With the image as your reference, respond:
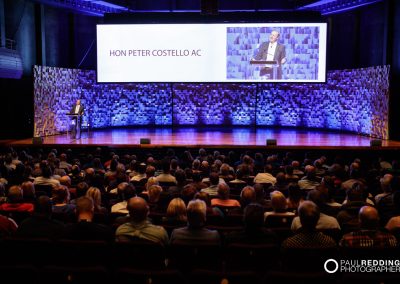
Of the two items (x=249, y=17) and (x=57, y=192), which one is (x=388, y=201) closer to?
(x=57, y=192)

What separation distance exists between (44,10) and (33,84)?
108 inches

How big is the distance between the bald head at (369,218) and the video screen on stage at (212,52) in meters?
12.0

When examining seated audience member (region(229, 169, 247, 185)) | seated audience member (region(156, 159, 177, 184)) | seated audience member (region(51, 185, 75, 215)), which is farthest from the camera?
seated audience member (region(156, 159, 177, 184))

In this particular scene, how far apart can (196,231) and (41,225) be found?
1.45 meters

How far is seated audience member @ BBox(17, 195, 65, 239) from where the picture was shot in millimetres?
4242

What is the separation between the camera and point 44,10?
15.8m

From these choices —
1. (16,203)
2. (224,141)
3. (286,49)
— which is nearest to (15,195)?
(16,203)

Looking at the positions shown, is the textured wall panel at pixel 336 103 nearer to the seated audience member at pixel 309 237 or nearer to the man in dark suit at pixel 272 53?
the man in dark suit at pixel 272 53

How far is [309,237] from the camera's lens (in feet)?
12.4

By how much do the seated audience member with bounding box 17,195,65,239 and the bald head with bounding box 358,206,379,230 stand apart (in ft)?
8.56

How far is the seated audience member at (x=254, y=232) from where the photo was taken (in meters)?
3.83

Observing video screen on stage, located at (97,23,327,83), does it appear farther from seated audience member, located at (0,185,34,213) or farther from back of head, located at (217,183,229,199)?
seated audience member, located at (0,185,34,213)

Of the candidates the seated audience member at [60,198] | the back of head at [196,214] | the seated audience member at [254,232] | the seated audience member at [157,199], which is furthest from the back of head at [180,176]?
the seated audience member at [254,232]

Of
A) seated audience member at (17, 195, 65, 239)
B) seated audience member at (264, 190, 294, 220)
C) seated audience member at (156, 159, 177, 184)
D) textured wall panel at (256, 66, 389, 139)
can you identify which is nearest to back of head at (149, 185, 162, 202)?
seated audience member at (264, 190, 294, 220)
